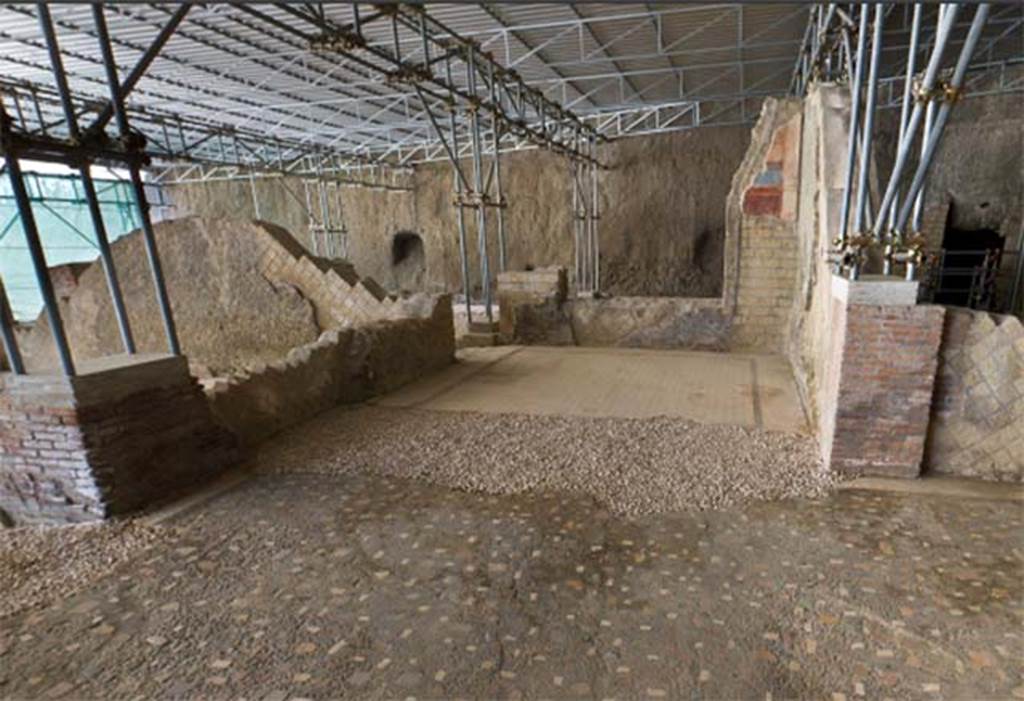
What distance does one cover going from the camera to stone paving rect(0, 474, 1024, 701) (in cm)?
244

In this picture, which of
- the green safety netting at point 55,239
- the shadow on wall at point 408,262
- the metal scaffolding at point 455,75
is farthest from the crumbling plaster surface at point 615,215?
the green safety netting at point 55,239

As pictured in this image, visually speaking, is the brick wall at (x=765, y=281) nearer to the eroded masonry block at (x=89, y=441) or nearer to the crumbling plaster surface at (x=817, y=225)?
the crumbling plaster surface at (x=817, y=225)

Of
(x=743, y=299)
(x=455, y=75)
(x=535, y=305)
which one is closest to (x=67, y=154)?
(x=535, y=305)

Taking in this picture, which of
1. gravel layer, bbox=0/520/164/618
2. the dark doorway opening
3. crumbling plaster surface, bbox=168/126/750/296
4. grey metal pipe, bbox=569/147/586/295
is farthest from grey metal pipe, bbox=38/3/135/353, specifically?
crumbling plaster surface, bbox=168/126/750/296

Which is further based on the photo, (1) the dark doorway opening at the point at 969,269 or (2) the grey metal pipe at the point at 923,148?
(1) the dark doorway opening at the point at 969,269

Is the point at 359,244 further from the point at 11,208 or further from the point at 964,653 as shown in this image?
the point at 964,653

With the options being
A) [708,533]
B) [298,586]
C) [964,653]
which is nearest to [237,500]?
[298,586]

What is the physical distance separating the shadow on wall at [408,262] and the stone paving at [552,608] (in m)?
19.5

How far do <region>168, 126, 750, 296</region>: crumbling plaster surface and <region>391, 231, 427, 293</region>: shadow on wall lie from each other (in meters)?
0.26

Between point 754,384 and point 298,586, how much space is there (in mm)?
5467

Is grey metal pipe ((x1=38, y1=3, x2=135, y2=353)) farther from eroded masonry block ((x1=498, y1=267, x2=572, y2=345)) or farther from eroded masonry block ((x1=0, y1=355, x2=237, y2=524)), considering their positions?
eroded masonry block ((x1=498, y1=267, x2=572, y2=345))

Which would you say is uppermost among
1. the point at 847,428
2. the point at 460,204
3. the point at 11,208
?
the point at 11,208

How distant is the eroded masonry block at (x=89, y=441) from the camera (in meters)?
3.71

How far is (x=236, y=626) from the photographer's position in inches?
110
